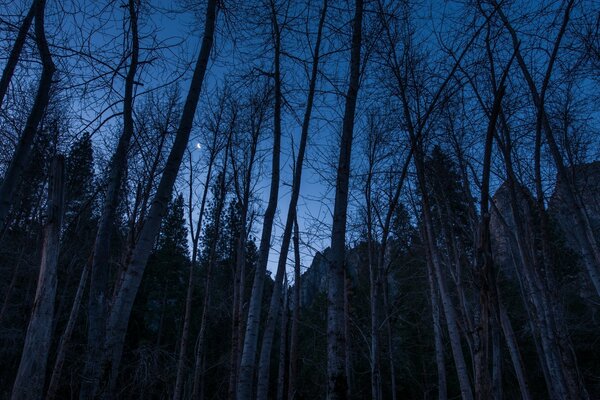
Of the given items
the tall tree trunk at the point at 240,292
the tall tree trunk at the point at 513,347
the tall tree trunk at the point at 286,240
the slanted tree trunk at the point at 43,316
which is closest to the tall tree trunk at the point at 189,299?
the tall tree trunk at the point at 240,292

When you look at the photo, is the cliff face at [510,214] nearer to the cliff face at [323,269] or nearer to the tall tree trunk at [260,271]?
the cliff face at [323,269]

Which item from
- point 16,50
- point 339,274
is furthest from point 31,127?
point 339,274

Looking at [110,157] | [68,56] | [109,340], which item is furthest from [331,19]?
[110,157]

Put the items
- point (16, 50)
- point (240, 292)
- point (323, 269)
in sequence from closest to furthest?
1. point (16, 50)
2. point (240, 292)
3. point (323, 269)

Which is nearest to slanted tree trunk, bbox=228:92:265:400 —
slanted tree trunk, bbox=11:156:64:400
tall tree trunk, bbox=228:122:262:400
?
tall tree trunk, bbox=228:122:262:400

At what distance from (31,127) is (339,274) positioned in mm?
3669

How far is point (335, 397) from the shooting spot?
3186 millimetres

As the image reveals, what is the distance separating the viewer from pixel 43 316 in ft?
9.34

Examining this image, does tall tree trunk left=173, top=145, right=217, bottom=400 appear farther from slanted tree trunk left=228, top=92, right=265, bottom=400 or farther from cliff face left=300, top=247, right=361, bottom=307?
cliff face left=300, top=247, right=361, bottom=307

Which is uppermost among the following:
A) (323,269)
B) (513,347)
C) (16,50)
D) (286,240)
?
(323,269)

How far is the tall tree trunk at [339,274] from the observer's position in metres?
3.29

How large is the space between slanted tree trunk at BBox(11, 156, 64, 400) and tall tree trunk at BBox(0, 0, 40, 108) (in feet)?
6.53

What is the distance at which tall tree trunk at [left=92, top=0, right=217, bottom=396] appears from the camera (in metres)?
2.69

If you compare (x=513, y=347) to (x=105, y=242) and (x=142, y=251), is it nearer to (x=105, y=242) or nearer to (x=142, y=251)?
(x=142, y=251)
